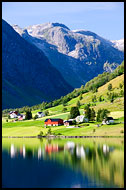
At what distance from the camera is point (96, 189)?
59938 mm

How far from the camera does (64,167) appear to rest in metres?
80.6

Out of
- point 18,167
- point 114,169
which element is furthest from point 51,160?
point 114,169

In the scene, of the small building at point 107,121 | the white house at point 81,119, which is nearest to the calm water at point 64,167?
the small building at point 107,121

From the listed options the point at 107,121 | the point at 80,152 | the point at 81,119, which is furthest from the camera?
the point at 81,119

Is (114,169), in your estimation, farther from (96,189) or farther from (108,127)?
(108,127)

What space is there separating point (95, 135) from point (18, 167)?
76273 millimetres

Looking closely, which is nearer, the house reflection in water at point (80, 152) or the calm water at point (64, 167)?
the calm water at point (64, 167)

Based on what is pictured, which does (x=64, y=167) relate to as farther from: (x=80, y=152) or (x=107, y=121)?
(x=107, y=121)

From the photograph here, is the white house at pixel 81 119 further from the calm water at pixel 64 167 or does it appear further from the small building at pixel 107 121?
the calm water at pixel 64 167

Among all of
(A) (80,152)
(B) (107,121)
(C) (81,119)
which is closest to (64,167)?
(A) (80,152)

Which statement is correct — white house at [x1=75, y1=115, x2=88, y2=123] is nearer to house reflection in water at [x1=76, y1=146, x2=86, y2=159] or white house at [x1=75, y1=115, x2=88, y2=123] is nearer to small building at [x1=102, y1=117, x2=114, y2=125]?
small building at [x1=102, y1=117, x2=114, y2=125]

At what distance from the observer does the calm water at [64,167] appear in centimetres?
6612

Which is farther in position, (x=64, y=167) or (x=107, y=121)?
(x=107, y=121)

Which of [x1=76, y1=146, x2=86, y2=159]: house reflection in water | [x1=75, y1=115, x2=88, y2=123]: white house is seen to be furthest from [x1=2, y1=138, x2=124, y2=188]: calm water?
[x1=75, y1=115, x2=88, y2=123]: white house
